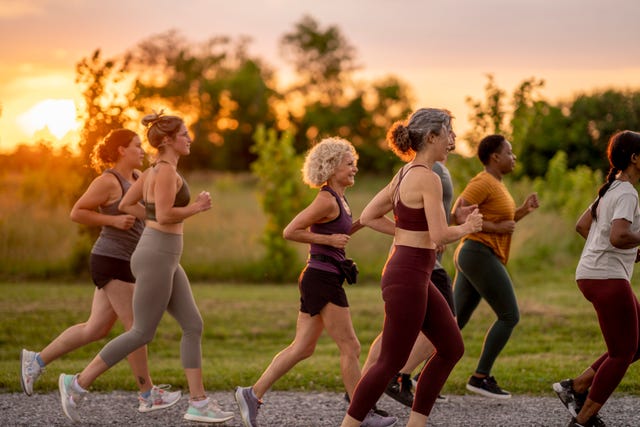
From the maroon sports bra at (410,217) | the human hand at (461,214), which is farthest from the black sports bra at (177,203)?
the human hand at (461,214)

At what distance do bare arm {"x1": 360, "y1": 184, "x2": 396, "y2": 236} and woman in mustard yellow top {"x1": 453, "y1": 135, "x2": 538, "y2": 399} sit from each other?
56.9 inches

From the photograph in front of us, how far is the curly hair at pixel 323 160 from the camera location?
5750 mm

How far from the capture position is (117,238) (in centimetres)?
635

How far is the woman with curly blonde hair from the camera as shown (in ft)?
18.4

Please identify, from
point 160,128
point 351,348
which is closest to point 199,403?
point 351,348

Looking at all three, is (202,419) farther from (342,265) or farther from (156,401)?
(342,265)

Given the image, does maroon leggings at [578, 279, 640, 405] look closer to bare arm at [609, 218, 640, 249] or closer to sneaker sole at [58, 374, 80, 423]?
bare arm at [609, 218, 640, 249]

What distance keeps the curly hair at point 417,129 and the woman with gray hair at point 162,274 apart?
1.44 meters

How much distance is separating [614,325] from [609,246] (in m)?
0.51

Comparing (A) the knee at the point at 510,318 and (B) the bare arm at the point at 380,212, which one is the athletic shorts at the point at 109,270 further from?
(A) the knee at the point at 510,318

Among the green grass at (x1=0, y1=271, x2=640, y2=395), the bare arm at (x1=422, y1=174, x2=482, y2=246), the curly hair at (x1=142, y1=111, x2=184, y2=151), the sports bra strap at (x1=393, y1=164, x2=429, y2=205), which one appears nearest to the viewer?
the bare arm at (x1=422, y1=174, x2=482, y2=246)

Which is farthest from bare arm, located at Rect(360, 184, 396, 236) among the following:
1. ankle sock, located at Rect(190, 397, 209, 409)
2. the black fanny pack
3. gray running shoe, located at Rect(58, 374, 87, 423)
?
gray running shoe, located at Rect(58, 374, 87, 423)

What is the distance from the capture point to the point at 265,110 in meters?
61.8

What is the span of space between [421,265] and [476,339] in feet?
19.4
